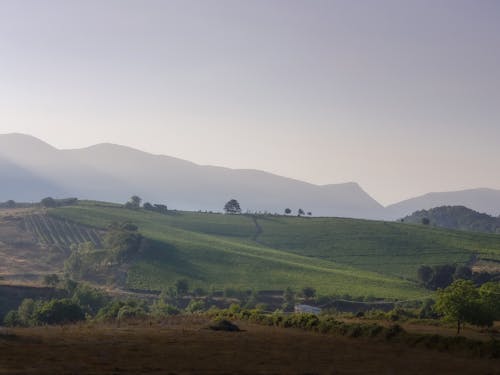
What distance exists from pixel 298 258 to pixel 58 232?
7735 cm

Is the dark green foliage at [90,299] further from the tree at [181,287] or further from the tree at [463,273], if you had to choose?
the tree at [463,273]

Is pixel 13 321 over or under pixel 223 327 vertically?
under

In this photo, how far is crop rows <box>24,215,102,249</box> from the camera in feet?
546

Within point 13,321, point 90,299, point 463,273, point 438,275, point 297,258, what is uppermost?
point 463,273

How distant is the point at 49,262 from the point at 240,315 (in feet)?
325

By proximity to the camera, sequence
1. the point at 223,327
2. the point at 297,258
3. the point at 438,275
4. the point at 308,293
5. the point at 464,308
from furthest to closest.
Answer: the point at 297,258
the point at 438,275
the point at 308,293
the point at 464,308
the point at 223,327

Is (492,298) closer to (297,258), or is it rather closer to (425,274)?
(425,274)

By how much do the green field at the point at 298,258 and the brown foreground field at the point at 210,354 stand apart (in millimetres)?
78198

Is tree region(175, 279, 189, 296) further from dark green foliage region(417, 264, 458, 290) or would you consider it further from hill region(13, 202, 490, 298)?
dark green foliage region(417, 264, 458, 290)

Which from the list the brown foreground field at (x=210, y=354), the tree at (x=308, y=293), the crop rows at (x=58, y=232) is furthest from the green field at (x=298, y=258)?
the brown foreground field at (x=210, y=354)

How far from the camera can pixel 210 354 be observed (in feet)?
126

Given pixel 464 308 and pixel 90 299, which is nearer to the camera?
pixel 464 308

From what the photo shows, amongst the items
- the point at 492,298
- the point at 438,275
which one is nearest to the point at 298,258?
the point at 438,275

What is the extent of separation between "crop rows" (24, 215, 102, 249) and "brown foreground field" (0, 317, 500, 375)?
401 feet
